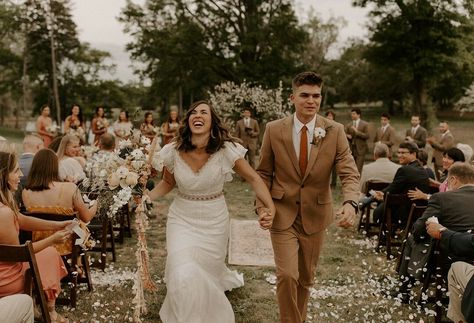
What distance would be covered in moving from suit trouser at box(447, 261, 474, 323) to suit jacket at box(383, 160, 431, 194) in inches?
114

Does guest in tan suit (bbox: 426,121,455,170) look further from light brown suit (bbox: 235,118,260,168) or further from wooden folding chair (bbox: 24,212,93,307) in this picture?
wooden folding chair (bbox: 24,212,93,307)

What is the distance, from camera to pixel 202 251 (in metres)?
4.65

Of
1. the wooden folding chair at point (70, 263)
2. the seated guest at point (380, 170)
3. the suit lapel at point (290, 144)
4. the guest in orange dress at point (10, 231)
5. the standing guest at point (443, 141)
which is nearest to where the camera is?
the guest in orange dress at point (10, 231)

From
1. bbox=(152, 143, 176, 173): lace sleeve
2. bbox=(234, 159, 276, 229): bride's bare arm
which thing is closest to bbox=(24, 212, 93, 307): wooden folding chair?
bbox=(152, 143, 176, 173): lace sleeve

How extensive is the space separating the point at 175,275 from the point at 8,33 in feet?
151

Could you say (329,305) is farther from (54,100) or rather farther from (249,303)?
(54,100)

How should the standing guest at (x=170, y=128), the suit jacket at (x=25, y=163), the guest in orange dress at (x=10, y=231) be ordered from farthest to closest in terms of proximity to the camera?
the standing guest at (x=170, y=128) → the suit jacket at (x=25, y=163) → the guest in orange dress at (x=10, y=231)

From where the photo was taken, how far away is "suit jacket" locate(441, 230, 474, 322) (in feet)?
12.3

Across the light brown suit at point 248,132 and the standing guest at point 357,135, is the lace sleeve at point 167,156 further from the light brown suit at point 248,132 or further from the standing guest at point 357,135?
the light brown suit at point 248,132

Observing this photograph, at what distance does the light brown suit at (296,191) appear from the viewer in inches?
165

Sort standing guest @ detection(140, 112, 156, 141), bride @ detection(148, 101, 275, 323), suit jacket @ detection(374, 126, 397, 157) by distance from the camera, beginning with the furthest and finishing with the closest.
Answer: standing guest @ detection(140, 112, 156, 141) → suit jacket @ detection(374, 126, 397, 157) → bride @ detection(148, 101, 275, 323)

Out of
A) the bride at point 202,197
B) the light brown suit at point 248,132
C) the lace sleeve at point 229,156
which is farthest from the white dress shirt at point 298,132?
the light brown suit at point 248,132

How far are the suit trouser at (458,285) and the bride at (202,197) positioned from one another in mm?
2052

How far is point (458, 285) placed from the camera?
4.22 meters
